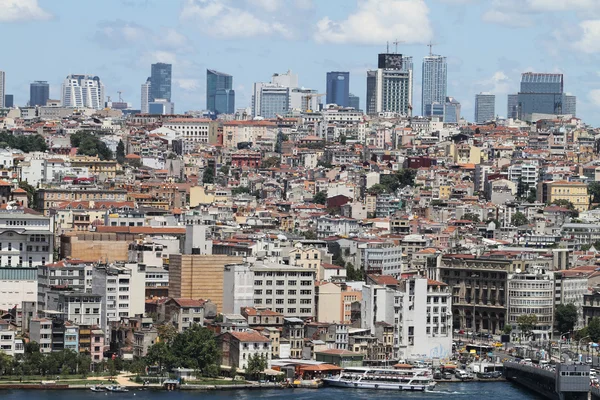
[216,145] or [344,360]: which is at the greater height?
[216,145]

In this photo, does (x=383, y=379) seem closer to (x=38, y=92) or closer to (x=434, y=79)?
(x=38, y=92)

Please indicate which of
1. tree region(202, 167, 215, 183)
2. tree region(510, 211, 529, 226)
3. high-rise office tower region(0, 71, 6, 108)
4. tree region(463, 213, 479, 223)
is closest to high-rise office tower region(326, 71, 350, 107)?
high-rise office tower region(0, 71, 6, 108)

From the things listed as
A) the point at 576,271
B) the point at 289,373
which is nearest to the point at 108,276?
the point at 289,373

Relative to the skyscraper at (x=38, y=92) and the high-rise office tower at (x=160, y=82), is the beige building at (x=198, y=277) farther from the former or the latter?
the high-rise office tower at (x=160, y=82)

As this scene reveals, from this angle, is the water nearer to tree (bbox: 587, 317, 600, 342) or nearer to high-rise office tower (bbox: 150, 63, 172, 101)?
tree (bbox: 587, 317, 600, 342)

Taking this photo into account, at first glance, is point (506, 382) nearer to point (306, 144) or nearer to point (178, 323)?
point (178, 323)

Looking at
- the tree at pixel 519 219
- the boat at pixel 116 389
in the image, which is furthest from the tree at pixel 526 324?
the tree at pixel 519 219
